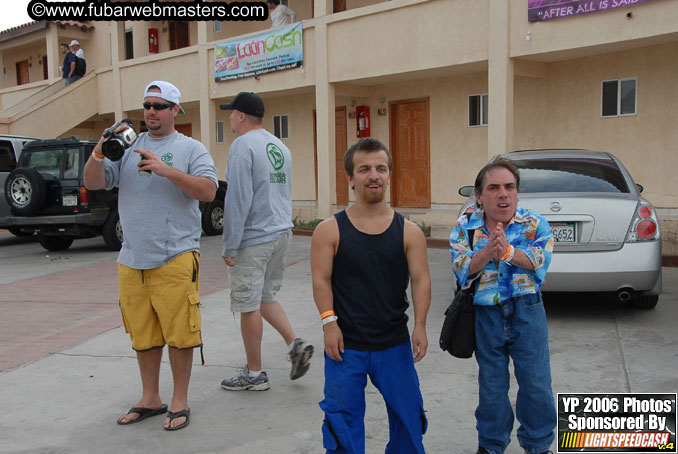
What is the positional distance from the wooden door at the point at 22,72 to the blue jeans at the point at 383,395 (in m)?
27.9

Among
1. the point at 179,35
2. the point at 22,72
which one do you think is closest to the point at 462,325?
the point at 179,35

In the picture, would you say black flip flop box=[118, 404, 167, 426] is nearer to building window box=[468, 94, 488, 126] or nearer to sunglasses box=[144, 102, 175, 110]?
sunglasses box=[144, 102, 175, 110]

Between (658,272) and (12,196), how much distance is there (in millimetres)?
9601

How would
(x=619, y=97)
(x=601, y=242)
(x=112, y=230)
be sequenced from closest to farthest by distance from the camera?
(x=601, y=242), (x=619, y=97), (x=112, y=230)

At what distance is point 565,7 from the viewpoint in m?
9.84

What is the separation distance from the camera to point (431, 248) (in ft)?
36.3

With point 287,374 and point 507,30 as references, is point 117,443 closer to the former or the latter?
point 287,374

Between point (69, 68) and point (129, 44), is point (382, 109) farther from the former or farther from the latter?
point (129, 44)

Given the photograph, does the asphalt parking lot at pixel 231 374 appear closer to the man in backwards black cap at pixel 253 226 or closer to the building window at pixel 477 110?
the man in backwards black cap at pixel 253 226

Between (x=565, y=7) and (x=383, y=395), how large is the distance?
8.74 meters

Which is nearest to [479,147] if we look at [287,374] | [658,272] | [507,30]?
[507,30]

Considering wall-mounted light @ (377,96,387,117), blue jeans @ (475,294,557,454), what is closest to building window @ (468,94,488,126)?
wall-mounted light @ (377,96,387,117)

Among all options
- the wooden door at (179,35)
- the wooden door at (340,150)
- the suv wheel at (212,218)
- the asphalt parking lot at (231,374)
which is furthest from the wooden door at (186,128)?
the asphalt parking lot at (231,374)

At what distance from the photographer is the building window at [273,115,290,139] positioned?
56.0 ft
